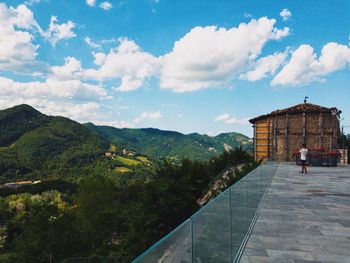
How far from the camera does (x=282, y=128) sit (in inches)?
1417

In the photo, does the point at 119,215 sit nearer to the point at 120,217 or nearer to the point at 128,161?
the point at 120,217

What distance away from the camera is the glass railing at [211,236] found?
2.58 meters

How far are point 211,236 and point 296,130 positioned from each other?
3434cm

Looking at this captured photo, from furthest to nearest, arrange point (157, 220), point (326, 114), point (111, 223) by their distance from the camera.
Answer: point (111, 223)
point (326, 114)
point (157, 220)

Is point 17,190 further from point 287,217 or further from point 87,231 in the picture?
point 287,217

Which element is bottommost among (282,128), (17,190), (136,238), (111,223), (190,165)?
(17,190)

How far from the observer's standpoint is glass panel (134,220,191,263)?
89.7 inches

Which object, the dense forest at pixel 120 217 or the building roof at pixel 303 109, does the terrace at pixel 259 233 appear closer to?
the dense forest at pixel 120 217

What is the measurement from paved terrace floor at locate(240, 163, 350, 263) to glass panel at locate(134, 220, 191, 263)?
2.45 metres

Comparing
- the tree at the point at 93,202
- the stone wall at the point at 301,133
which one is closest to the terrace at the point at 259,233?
the stone wall at the point at 301,133

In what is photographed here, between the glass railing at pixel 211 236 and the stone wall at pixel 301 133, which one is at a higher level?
the stone wall at pixel 301 133

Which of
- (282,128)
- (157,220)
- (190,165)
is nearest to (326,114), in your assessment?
(282,128)

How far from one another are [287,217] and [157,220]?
1132cm

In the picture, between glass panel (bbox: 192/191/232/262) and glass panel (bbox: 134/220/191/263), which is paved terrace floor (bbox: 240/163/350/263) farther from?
glass panel (bbox: 134/220/191/263)
